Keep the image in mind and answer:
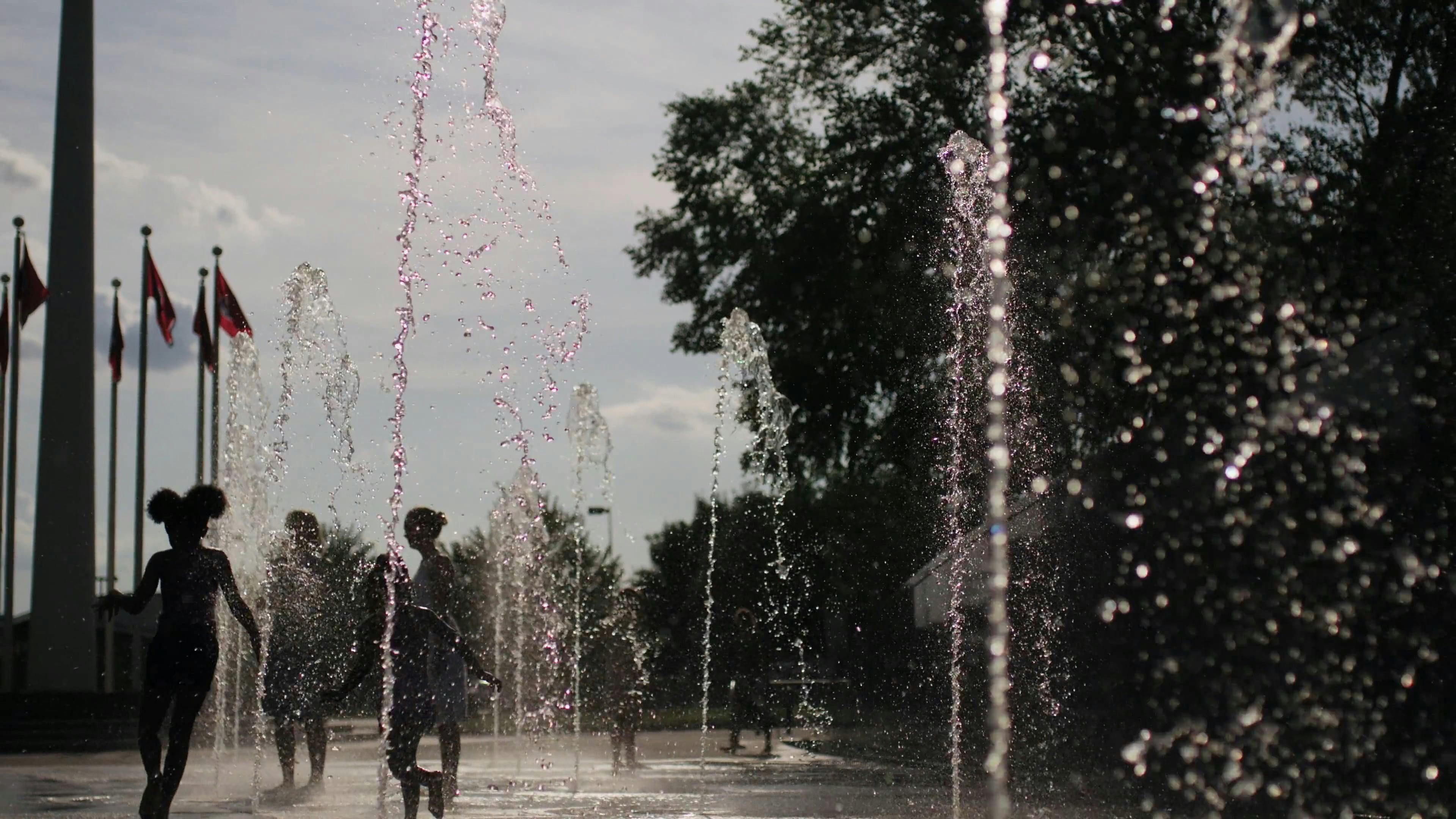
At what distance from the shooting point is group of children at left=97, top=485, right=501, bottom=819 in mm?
7113

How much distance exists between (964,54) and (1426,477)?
1459cm

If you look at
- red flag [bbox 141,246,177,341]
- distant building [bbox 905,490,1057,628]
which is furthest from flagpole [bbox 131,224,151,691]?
distant building [bbox 905,490,1057,628]

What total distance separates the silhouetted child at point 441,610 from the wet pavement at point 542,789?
0.40 meters

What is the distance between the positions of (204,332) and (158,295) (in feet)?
3.79

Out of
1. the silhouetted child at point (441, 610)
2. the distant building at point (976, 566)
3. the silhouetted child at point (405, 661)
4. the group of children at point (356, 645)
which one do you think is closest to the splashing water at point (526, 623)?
the distant building at point (976, 566)

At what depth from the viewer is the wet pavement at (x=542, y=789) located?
333 inches

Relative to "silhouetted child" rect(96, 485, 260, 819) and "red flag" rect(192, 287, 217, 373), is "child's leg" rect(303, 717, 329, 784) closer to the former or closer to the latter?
"silhouetted child" rect(96, 485, 260, 819)

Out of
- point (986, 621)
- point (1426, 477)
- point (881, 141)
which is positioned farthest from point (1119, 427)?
point (881, 141)

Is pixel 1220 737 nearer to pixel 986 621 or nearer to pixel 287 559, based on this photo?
pixel 287 559

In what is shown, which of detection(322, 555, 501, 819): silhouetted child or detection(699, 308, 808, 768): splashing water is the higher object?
detection(699, 308, 808, 768): splashing water

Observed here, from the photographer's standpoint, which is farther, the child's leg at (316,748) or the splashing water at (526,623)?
the splashing water at (526,623)

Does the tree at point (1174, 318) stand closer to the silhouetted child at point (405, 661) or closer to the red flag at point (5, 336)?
the silhouetted child at point (405, 661)

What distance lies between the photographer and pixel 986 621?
1518 centimetres

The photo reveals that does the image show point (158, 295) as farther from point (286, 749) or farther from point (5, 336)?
point (286, 749)
